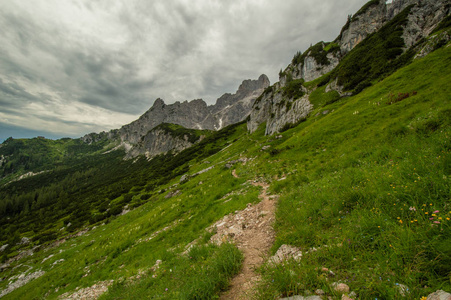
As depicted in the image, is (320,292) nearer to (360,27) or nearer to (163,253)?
(163,253)

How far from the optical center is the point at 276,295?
3840mm

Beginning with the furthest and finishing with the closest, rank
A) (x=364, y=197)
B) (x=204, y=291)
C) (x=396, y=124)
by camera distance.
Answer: (x=396, y=124) → (x=364, y=197) → (x=204, y=291)

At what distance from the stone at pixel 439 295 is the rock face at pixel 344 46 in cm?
4677

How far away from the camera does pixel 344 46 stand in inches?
3378

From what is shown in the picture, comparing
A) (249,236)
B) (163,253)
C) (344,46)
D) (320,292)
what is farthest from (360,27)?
(163,253)

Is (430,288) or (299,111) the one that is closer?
(430,288)

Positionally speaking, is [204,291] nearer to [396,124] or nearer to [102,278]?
[102,278]

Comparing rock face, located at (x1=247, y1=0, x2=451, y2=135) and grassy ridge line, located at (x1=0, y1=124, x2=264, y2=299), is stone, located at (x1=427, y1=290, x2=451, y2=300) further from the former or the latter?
rock face, located at (x1=247, y1=0, x2=451, y2=135)

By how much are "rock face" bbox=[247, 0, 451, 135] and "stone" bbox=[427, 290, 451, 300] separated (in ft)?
153

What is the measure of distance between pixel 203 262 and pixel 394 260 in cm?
557

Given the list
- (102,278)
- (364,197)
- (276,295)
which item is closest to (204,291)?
(276,295)

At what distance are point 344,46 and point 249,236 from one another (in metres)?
113

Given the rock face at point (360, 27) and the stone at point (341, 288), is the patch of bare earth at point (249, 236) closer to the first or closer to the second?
the stone at point (341, 288)

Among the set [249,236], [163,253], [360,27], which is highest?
[360,27]
